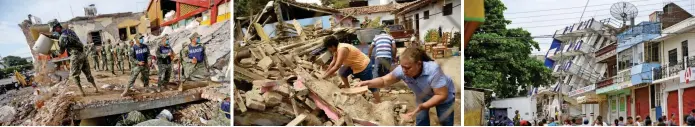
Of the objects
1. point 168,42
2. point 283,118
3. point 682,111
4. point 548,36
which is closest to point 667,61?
point 682,111

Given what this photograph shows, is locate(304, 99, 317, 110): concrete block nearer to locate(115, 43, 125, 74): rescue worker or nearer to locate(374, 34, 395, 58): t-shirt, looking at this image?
locate(374, 34, 395, 58): t-shirt

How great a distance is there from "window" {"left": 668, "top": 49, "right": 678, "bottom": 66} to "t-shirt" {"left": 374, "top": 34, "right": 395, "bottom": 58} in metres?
4.73

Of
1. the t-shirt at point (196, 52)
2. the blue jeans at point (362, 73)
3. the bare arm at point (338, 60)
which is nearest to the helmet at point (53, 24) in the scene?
the t-shirt at point (196, 52)

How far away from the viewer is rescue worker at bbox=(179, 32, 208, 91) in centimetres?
884

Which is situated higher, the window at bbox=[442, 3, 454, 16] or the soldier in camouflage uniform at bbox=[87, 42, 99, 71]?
the window at bbox=[442, 3, 454, 16]

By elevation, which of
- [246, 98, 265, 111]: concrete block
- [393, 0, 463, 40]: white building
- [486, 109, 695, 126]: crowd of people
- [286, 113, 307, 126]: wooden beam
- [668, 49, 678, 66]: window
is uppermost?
[393, 0, 463, 40]: white building

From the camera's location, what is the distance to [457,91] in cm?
795

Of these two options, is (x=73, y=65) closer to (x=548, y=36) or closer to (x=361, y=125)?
(x=361, y=125)

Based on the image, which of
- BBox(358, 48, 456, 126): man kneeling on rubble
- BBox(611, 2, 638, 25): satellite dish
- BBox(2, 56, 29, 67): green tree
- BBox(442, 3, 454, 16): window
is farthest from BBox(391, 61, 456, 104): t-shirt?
BBox(2, 56, 29, 67): green tree

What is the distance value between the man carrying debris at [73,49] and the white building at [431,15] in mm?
3764

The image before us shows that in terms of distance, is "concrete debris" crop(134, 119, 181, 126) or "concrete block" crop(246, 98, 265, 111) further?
"concrete debris" crop(134, 119, 181, 126)

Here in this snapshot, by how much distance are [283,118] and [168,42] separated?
1904 millimetres

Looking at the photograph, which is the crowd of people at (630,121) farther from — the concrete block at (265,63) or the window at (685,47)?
the concrete block at (265,63)

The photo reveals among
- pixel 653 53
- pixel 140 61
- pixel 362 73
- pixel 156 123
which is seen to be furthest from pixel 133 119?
pixel 653 53
